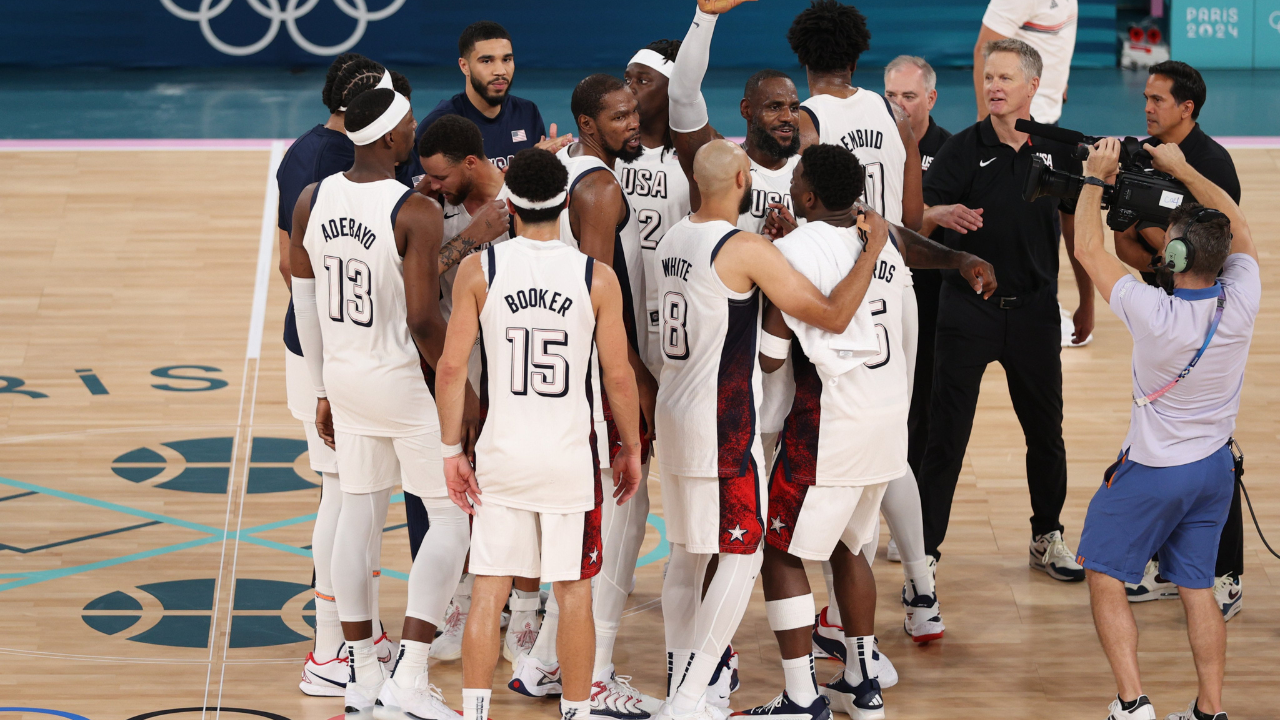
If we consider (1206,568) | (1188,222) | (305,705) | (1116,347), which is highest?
(1188,222)

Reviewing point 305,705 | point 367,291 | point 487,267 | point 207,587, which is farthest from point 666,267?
point 207,587

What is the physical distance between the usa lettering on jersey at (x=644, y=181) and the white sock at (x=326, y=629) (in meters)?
1.80

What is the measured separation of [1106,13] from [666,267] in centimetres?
1067

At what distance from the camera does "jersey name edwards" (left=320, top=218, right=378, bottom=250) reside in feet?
14.5

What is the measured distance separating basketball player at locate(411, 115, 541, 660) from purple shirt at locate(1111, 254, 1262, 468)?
206cm

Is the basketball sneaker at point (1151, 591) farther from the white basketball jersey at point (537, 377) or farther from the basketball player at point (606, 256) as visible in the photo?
the white basketball jersey at point (537, 377)

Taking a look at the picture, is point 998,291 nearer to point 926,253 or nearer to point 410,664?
point 926,253

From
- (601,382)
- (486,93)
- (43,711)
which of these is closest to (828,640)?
(601,382)

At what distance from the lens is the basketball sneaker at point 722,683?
15.1ft

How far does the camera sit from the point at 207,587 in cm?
559

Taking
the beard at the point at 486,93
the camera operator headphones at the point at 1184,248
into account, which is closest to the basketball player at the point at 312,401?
the beard at the point at 486,93

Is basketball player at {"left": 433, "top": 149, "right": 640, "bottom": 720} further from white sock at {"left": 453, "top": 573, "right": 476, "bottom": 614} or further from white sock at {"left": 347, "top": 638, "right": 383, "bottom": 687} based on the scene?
white sock at {"left": 453, "top": 573, "right": 476, "bottom": 614}

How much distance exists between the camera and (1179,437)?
4.25 m

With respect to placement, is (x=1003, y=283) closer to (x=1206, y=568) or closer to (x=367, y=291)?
(x=1206, y=568)
